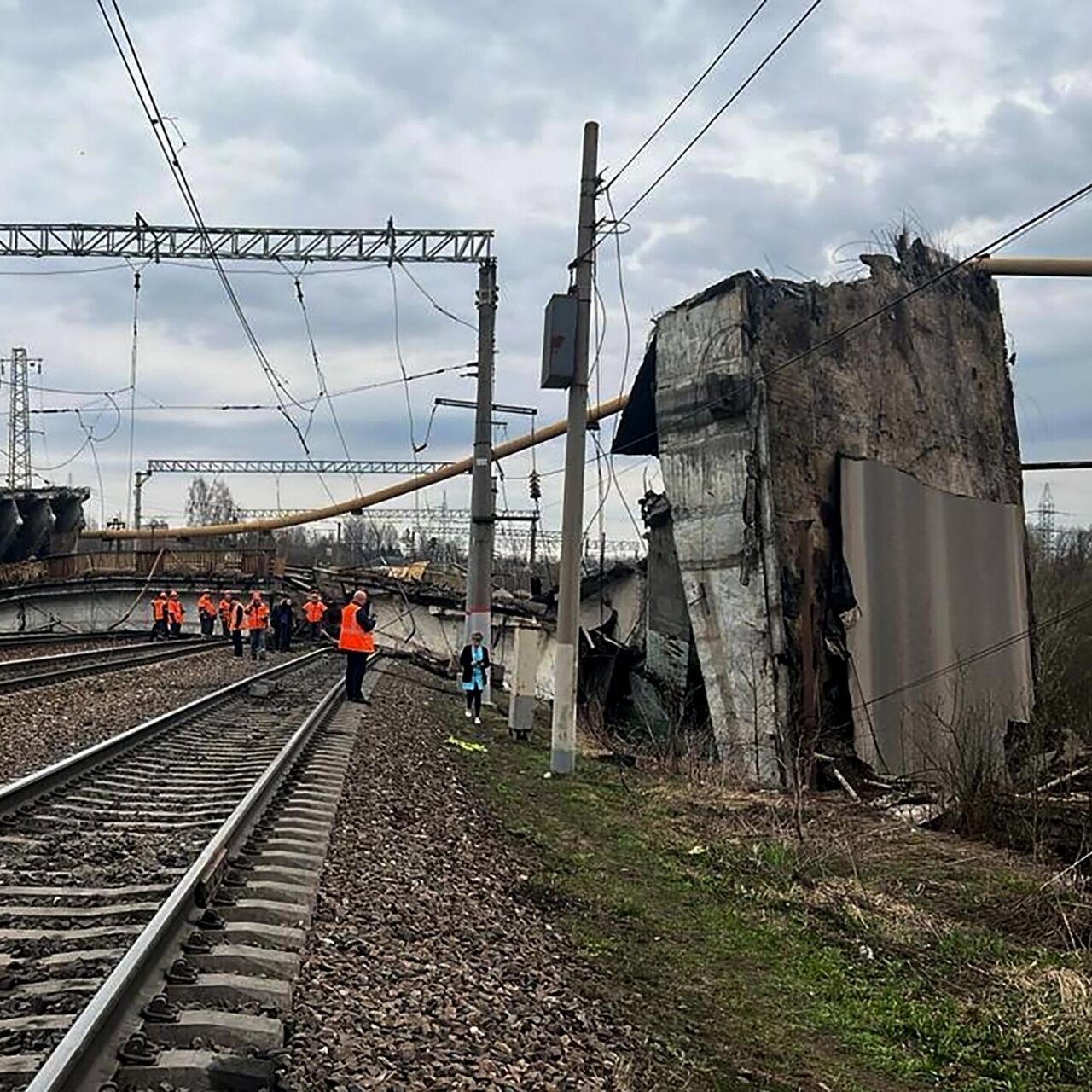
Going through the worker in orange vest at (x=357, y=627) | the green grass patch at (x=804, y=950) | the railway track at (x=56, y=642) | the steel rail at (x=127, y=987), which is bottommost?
the green grass patch at (x=804, y=950)

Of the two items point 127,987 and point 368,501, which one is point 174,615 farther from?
point 127,987

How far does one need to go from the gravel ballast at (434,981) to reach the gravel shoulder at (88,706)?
12.4 ft

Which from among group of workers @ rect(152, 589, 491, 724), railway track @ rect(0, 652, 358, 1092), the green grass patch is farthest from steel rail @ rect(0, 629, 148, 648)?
the green grass patch

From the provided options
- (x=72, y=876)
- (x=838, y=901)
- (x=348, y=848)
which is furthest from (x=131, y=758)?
(x=838, y=901)

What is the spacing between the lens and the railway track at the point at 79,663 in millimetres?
18906

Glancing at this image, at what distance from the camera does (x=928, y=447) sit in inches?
796

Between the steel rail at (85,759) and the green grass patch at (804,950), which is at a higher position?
the steel rail at (85,759)

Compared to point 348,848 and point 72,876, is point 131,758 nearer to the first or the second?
point 348,848

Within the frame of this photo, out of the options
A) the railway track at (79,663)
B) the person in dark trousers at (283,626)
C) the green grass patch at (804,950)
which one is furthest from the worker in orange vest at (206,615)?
the green grass patch at (804,950)

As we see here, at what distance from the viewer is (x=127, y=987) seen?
4.21 m

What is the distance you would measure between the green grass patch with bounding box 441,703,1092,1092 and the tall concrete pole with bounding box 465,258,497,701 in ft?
35.4

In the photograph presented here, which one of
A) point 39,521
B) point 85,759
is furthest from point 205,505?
point 85,759

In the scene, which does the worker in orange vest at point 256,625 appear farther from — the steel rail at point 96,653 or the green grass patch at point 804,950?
the green grass patch at point 804,950

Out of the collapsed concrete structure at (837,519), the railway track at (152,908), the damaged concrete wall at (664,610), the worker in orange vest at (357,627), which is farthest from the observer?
the damaged concrete wall at (664,610)
